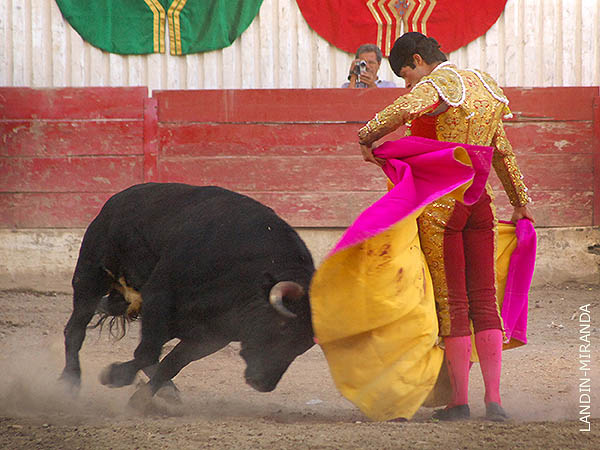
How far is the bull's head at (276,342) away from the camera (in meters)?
2.83

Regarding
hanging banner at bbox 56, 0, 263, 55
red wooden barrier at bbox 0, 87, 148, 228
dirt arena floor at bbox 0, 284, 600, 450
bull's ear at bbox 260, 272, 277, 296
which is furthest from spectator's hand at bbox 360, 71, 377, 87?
bull's ear at bbox 260, 272, 277, 296

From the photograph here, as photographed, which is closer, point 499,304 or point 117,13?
point 499,304

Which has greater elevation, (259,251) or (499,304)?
(259,251)

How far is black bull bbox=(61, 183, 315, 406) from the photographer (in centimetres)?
285

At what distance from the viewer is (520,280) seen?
10.6 feet

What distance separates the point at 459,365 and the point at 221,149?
349 cm

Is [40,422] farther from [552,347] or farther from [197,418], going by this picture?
[552,347]

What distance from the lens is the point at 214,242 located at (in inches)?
120

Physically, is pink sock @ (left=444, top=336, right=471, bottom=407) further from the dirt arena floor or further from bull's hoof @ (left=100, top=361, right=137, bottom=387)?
bull's hoof @ (left=100, top=361, right=137, bottom=387)

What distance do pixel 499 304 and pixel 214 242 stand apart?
1.13 m

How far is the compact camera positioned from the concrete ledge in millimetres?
1135

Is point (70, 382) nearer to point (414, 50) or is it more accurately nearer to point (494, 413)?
point (494, 413)

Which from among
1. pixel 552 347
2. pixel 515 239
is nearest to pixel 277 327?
pixel 515 239

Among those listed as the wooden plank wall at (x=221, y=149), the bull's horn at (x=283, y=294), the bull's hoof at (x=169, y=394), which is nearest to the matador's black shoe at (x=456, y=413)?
the bull's horn at (x=283, y=294)
